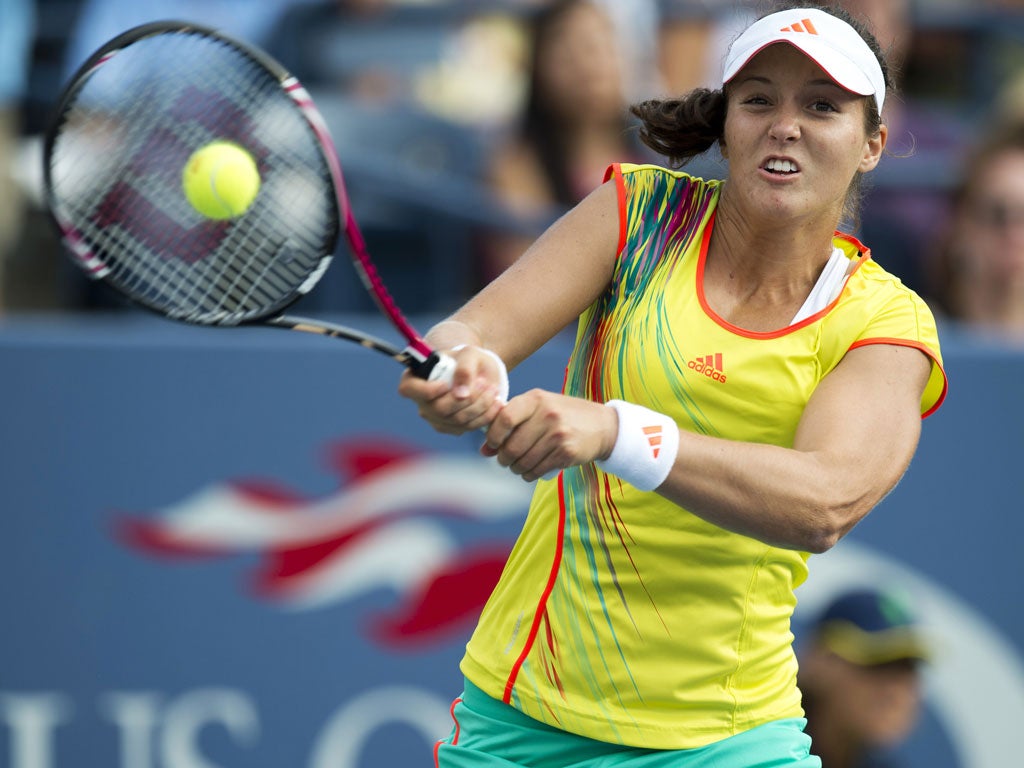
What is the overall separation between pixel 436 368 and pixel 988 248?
10.2 ft

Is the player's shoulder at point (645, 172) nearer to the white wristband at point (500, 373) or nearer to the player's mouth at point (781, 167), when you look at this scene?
the player's mouth at point (781, 167)

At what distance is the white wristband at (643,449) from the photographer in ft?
7.25

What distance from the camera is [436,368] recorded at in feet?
7.36

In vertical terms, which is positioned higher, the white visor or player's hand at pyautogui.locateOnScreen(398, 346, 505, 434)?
the white visor

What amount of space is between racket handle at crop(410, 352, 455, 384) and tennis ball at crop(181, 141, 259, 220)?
1.72 feet

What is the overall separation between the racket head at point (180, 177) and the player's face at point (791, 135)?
0.67 m

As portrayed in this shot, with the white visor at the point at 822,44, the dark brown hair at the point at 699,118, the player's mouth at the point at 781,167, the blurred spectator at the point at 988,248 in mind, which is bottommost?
the player's mouth at the point at 781,167

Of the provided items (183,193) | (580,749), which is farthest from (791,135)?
(183,193)

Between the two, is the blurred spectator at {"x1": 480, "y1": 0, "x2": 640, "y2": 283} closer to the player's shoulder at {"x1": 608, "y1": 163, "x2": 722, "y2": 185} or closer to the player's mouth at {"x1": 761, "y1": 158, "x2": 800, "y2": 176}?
the player's shoulder at {"x1": 608, "y1": 163, "x2": 722, "y2": 185}

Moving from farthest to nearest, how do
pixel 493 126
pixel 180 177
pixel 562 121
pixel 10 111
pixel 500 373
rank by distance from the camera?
1. pixel 493 126
2. pixel 10 111
3. pixel 562 121
4. pixel 180 177
5. pixel 500 373

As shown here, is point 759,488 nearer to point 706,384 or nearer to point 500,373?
point 706,384

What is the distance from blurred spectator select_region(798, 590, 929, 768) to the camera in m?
4.06

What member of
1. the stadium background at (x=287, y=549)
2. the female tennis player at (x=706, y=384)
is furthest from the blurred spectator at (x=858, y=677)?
the female tennis player at (x=706, y=384)

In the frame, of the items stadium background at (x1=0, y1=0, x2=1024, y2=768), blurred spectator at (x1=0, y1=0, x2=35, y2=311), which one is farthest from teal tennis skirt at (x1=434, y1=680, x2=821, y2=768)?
blurred spectator at (x1=0, y1=0, x2=35, y2=311)
